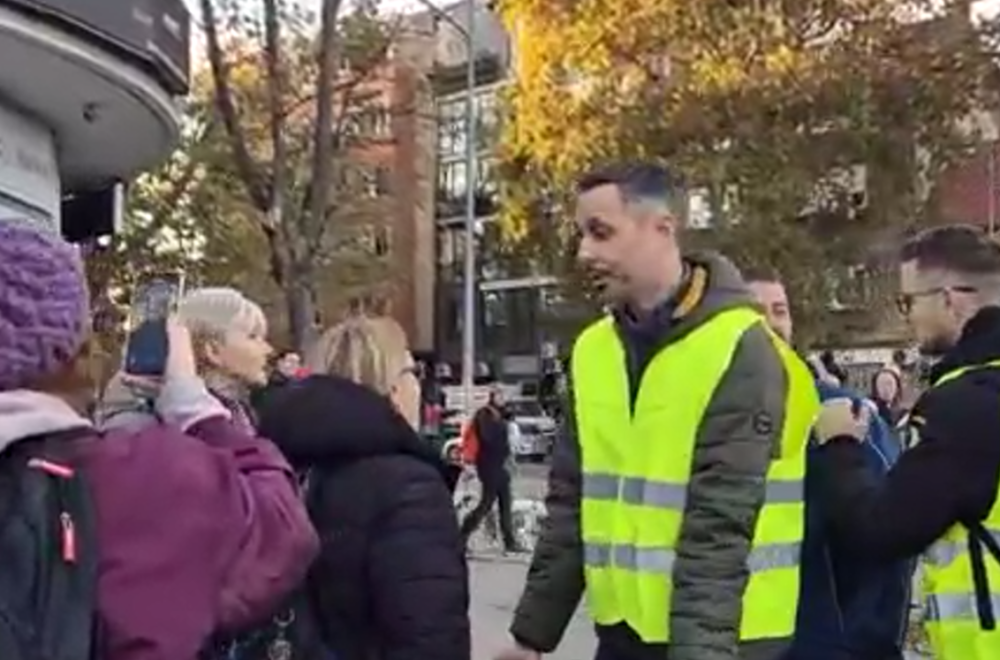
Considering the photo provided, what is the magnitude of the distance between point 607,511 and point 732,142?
20.4 meters

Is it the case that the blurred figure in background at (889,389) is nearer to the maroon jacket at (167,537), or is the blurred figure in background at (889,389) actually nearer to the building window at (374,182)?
the maroon jacket at (167,537)

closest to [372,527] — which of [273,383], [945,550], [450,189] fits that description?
[273,383]

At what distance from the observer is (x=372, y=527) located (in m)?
4.41

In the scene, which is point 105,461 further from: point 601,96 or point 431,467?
point 601,96

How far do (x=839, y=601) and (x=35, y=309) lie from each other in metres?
2.71

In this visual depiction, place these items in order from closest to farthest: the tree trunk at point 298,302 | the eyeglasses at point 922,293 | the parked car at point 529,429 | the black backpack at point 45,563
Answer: the black backpack at point 45,563 → the eyeglasses at point 922,293 → the tree trunk at point 298,302 → the parked car at point 529,429

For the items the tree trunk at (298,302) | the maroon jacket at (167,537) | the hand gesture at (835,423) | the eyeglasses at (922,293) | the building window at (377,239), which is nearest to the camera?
the maroon jacket at (167,537)

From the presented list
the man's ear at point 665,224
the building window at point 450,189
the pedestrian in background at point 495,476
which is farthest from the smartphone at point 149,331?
the building window at point 450,189

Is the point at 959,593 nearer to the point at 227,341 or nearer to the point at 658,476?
the point at 658,476

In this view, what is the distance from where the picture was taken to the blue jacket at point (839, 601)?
4.88 metres

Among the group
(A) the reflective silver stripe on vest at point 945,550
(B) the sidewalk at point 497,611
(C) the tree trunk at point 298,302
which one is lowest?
(B) the sidewalk at point 497,611

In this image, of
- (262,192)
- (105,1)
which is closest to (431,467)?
(105,1)

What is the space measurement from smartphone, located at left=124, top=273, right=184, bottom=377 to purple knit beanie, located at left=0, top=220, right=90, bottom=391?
1.22ft

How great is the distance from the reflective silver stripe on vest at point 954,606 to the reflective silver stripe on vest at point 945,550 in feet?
0.27
